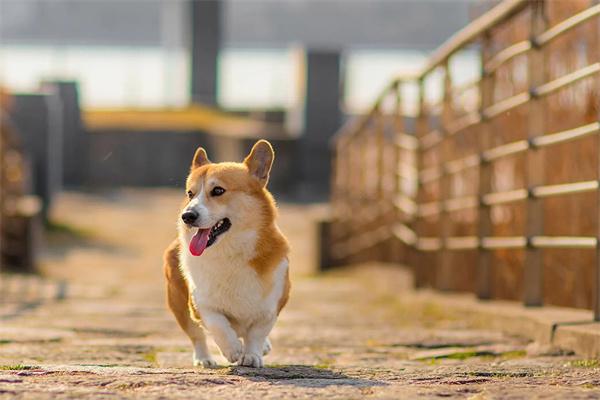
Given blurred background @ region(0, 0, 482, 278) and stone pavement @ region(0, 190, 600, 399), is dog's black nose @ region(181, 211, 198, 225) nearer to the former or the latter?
stone pavement @ region(0, 190, 600, 399)

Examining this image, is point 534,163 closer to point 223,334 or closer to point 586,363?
point 586,363

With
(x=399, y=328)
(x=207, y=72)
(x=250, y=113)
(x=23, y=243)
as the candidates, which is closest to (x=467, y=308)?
(x=399, y=328)

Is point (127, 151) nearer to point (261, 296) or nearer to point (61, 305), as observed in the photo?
point (61, 305)

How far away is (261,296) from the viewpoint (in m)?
4.08

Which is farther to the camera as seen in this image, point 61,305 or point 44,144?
point 44,144

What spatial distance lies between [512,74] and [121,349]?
162 inches

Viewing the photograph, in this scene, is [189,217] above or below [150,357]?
above

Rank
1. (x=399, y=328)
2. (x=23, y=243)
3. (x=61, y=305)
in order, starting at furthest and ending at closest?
1. (x=23, y=243)
2. (x=61, y=305)
3. (x=399, y=328)

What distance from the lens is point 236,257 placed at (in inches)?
160

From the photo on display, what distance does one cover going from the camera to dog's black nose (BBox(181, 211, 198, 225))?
383 cm

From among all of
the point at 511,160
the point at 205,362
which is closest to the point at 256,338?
the point at 205,362

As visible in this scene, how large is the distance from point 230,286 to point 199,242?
0.69 feet

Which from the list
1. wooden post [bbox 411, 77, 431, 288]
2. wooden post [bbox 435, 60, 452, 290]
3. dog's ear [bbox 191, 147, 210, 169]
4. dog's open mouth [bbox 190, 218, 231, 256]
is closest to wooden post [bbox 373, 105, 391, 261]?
wooden post [bbox 411, 77, 431, 288]

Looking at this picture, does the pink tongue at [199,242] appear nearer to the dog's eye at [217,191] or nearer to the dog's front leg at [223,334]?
the dog's eye at [217,191]
